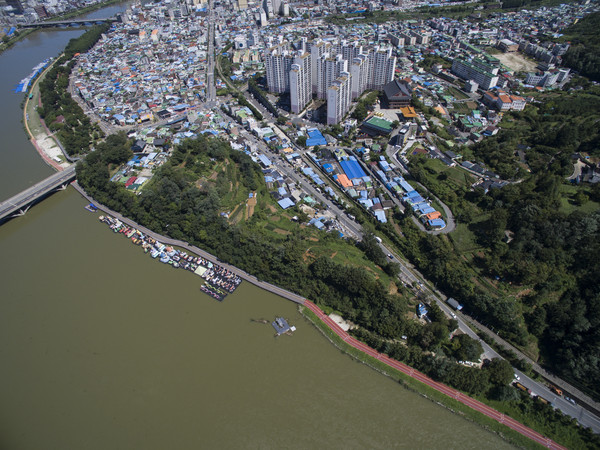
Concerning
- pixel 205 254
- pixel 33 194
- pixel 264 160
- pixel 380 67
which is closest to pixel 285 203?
pixel 264 160

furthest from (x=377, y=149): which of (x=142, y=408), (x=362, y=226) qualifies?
(x=142, y=408)

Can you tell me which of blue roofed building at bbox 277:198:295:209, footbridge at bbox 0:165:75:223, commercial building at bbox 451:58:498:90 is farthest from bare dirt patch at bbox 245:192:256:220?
commercial building at bbox 451:58:498:90

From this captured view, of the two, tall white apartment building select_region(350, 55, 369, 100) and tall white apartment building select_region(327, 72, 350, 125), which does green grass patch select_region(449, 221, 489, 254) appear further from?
tall white apartment building select_region(350, 55, 369, 100)

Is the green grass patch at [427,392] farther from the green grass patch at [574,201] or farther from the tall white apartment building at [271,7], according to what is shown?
the tall white apartment building at [271,7]

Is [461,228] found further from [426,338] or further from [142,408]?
[142,408]

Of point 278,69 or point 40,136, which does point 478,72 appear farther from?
point 40,136

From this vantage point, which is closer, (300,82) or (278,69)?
(300,82)
